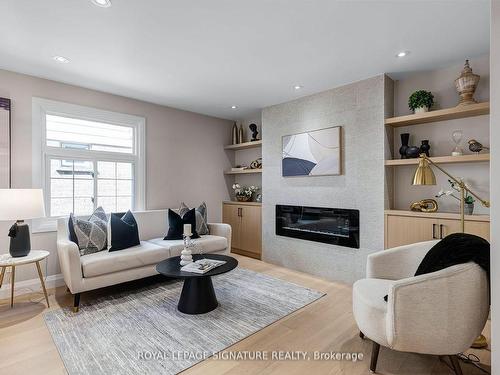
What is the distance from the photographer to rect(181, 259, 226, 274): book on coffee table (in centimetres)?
248

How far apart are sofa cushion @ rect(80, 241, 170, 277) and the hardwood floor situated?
1.48ft

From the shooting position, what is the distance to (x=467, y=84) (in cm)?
257

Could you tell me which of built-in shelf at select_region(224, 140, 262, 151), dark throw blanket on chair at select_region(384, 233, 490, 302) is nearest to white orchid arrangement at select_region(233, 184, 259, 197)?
built-in shelf at select_region(224, 140, 262, 151)

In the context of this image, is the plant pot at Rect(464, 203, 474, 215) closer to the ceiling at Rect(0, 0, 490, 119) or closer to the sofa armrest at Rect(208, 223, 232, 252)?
the ceiling at Rect(0, 0, 490, 119)

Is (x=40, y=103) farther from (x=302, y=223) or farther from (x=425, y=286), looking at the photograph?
(x=425, y=286)

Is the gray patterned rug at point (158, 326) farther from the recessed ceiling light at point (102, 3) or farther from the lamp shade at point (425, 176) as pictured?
the recessed ceiling light at point (102, 3)

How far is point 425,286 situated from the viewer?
156 cm

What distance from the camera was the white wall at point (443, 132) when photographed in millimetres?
2680

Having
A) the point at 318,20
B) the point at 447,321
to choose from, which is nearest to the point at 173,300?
the point at 447,321

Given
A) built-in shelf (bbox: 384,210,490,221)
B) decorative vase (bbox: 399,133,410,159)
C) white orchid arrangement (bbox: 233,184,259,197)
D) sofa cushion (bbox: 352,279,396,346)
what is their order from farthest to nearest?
white orchid arrangement (bbox: 233,184,259,197)
decorative vase (bbox: 399,133,410,159)
built-in shelf (bbox: 384,210,490,221)
sofa cushion (bbox: 352,279,396,346)

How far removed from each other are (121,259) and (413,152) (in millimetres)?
3375

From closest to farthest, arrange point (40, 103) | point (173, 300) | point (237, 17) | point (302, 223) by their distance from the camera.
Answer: point (237, 17) → point (173, 300) → point (40, 103) → point (302, 223)

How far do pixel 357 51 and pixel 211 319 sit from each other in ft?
9.35

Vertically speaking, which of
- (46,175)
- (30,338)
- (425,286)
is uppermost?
(46,175)
